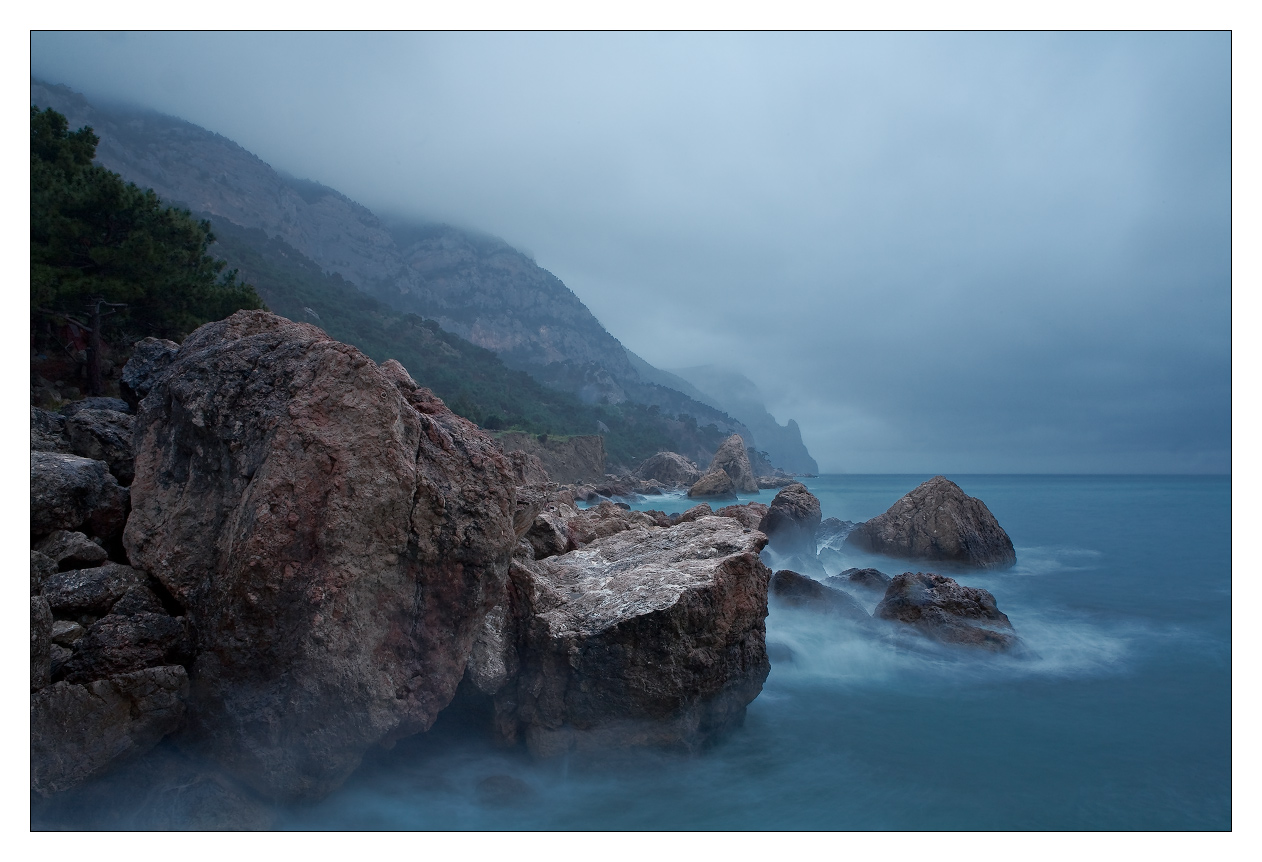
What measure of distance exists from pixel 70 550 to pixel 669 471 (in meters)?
79.1

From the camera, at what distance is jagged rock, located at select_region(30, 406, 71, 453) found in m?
6.46

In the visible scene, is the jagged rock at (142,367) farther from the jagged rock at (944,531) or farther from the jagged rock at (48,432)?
the jagged rock at (944,531)

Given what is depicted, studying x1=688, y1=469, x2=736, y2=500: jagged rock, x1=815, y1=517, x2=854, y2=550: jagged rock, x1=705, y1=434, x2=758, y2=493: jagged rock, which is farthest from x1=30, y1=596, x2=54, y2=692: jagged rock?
x1=705, y1=434, x2=758, y2=493: jagged rock

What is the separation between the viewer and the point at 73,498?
5.54 meters

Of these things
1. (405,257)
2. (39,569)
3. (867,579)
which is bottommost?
→ (867,579)

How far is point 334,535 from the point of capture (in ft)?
14.9

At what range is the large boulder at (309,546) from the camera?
4477mm

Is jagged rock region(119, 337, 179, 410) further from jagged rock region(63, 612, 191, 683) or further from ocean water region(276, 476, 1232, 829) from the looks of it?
ocean water region(276, 476, 1232, 829)

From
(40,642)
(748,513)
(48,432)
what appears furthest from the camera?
(748,513)

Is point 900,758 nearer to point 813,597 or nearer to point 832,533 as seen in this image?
point 813,597

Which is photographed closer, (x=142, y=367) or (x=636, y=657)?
(x=636, y=657)

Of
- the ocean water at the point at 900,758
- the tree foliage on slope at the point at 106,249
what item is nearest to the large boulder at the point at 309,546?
the ocean water at the point at 900,758

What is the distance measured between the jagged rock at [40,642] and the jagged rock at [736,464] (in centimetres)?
7303

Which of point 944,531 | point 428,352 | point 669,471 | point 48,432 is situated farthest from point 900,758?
point 669,471
